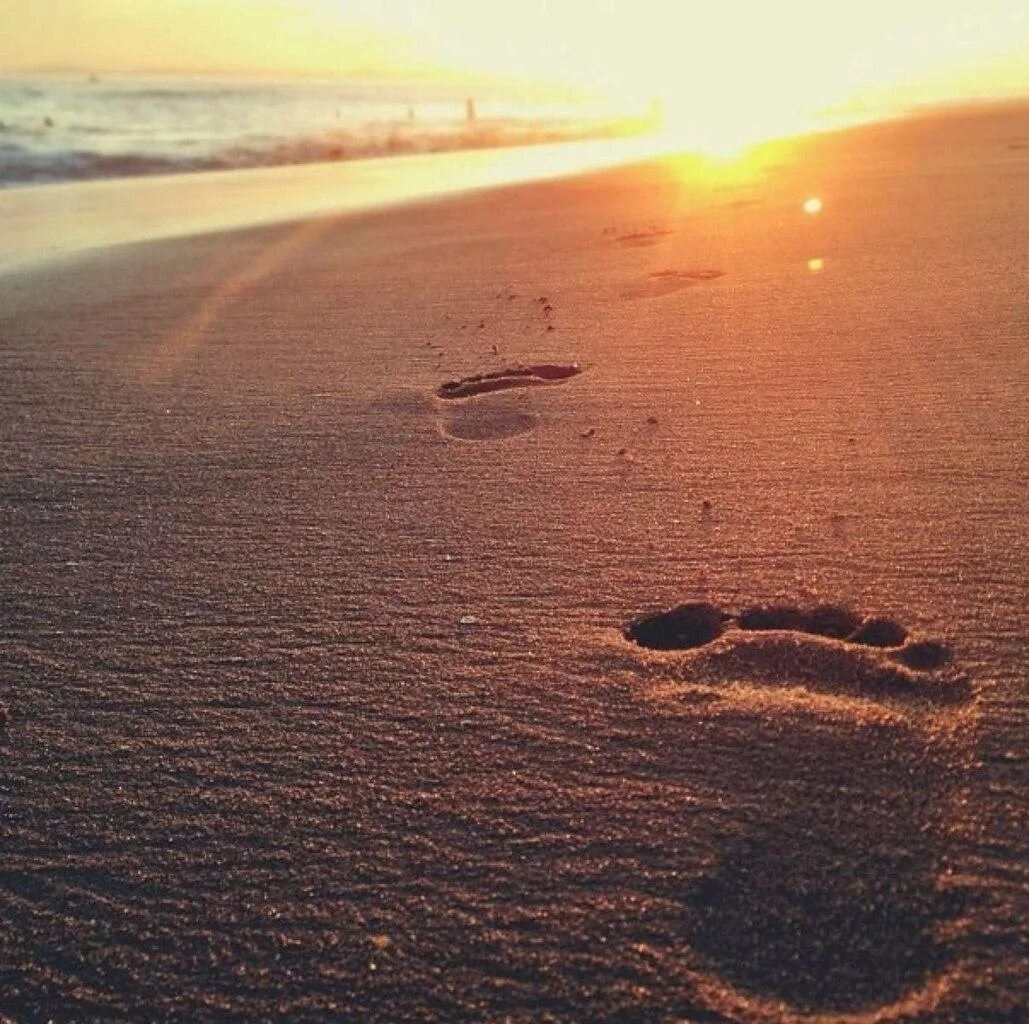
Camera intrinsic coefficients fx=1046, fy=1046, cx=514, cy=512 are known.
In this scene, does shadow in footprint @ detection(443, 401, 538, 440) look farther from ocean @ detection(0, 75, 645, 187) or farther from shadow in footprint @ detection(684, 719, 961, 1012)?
ocean @ detection(0, 75, 645, 187)

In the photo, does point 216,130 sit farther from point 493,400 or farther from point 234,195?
point 493,400

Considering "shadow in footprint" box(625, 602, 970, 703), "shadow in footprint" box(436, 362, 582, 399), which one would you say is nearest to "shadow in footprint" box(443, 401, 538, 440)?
"shadow in footprint" box(436, 362, 582, 399)

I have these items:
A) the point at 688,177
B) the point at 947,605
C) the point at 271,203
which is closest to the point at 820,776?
the point at 947,605

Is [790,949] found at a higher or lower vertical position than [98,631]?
lower

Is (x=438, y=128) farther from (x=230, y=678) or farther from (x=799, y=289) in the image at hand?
(x=230, y=678)

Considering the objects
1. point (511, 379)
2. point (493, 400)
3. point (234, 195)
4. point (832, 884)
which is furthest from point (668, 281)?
point (234, 195)

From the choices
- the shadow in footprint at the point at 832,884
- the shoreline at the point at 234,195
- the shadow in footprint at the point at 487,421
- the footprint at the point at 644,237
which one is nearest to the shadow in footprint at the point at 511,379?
the shadow in footprint at the point at 487,421
